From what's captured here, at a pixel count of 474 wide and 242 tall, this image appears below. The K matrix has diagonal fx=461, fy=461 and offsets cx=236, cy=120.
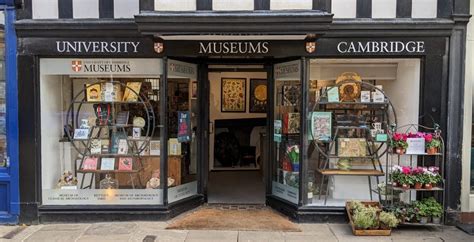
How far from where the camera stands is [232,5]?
235 inches

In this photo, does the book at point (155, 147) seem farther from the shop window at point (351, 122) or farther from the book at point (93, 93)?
the shop window at point (351, 122)

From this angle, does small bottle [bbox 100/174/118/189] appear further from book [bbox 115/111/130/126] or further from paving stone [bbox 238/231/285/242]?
paving stone [bbox 238/231/285/242]

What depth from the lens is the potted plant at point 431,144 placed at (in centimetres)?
610

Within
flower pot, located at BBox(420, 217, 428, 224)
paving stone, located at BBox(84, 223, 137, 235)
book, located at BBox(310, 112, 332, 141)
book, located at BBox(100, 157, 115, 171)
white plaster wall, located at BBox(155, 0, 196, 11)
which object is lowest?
paving stone, located at BBox(84, 223, 137, 235)

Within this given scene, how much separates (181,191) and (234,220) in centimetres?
97

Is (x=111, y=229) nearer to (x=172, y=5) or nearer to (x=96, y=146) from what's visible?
(x=96, y=146)

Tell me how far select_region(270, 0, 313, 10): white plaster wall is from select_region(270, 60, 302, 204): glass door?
0.89m

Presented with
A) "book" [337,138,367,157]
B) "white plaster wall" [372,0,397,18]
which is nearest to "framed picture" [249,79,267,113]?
"book" [337,138,367,157]

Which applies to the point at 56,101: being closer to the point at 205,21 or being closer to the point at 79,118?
the point at 79,118

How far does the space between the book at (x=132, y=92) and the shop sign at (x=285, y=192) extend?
2.52 metres

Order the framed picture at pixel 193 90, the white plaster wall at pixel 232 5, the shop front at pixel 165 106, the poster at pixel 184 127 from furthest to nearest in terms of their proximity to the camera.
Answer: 1. the framed picture at pixel 193 90
2. the poster at pixel 184 127
3. the shop front at pixel 165 106
4. the white plaster wall at pixel 232 5

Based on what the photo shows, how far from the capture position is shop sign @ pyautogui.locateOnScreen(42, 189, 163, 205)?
664 cm

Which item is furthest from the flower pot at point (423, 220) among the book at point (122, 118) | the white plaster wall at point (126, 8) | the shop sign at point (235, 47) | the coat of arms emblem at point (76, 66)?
the coat of arms emblem at point (76, 66)

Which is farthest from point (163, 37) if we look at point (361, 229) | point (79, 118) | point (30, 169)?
point (361, 229)
